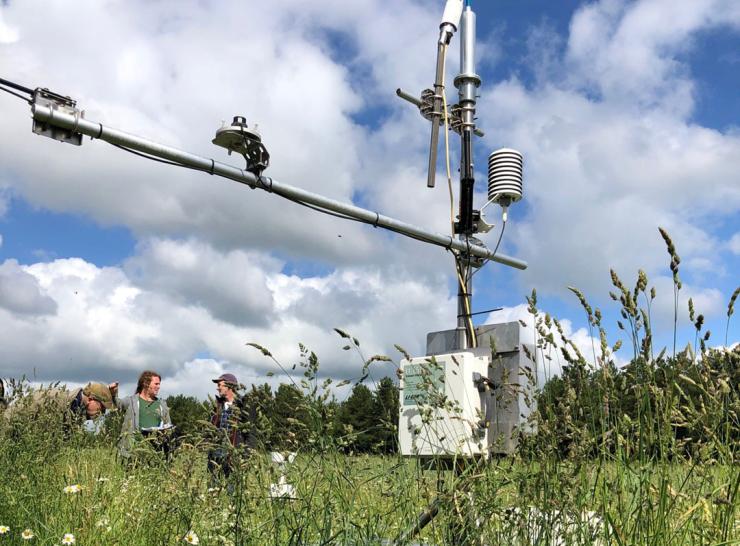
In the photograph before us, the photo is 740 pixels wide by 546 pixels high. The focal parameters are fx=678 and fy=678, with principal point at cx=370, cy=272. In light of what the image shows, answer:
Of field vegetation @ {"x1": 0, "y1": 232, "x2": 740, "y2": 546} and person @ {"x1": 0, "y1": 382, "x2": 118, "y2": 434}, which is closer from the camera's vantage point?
field vegetation @ {"x1": 0, "y1": 232, "x2": 740, "y2": 546}

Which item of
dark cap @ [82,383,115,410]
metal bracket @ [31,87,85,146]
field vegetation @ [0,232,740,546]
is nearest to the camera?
field vegetation @ [0,232,740,546]

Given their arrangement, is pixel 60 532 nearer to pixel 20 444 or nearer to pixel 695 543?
pixel 20 444

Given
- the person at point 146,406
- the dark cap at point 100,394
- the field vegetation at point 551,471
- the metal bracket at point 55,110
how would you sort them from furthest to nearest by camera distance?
the dark cap at point 100,394 → the person at point 146,406 → the metal bracket at point 55,110 → the field vegetation at point 551,471

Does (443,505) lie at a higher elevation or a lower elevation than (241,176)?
lower

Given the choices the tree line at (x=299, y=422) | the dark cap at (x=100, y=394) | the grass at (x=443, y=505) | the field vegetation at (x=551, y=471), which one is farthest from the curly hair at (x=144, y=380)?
the tree line at (x=299, y=422)

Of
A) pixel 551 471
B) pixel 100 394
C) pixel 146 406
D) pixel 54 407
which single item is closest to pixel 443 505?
pixel 551 471

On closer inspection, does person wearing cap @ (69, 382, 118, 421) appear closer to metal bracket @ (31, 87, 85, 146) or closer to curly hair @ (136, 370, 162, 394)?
curly hair @ (136, 370, 162, 394)

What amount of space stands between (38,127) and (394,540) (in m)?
4.21

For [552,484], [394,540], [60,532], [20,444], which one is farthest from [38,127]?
[552,484]

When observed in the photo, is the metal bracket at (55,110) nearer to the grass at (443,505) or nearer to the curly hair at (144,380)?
the grass at (443,505)

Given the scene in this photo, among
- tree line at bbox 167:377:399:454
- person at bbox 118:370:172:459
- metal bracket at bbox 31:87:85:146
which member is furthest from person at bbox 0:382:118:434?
tree line at bbox 167:377:399:454

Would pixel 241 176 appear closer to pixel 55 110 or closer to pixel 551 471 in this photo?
pixel 55 110

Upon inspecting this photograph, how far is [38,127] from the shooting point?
507cm

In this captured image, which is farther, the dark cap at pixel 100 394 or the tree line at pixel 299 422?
the dark cap at pixel 100 394
